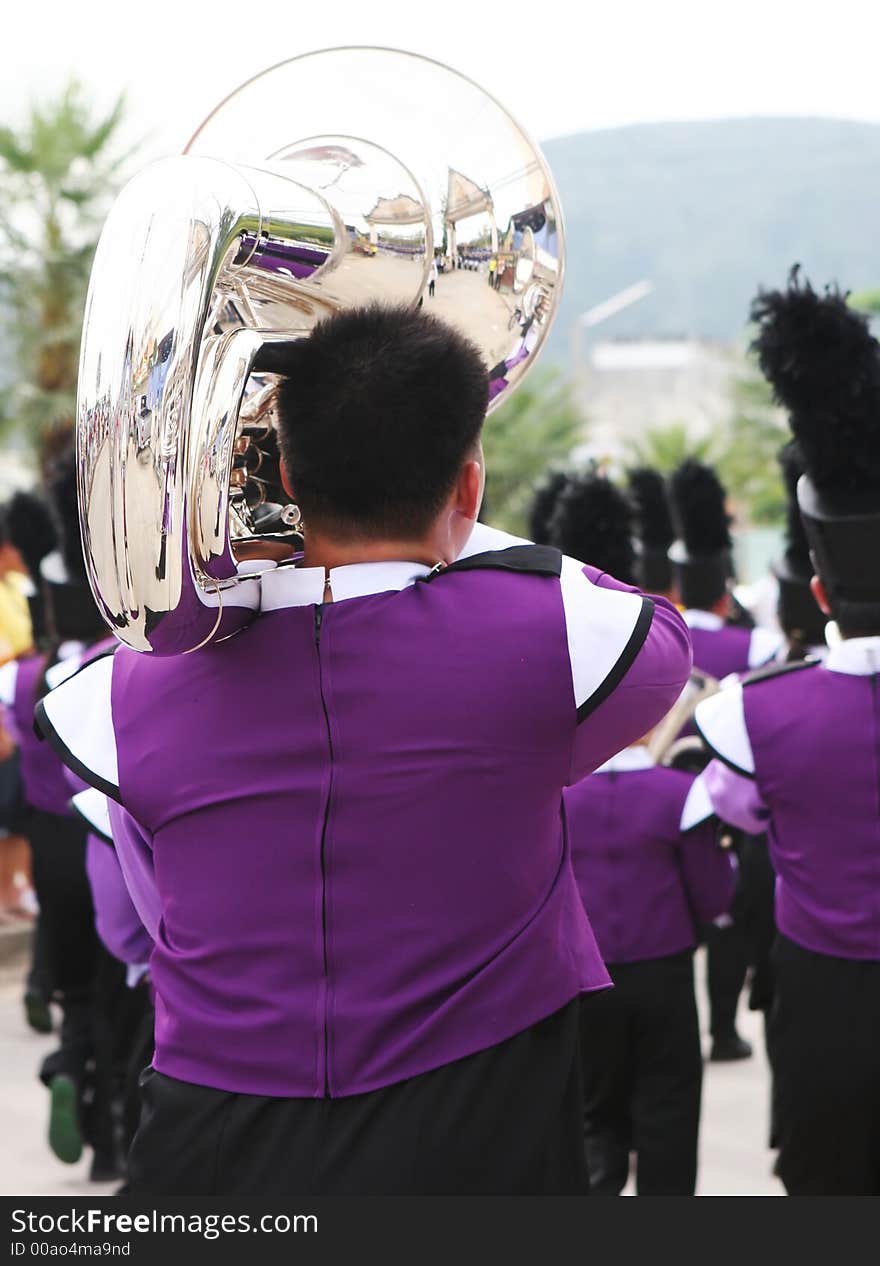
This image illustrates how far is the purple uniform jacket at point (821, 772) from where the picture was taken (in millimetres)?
3102

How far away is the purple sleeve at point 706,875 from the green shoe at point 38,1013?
10.5 feet

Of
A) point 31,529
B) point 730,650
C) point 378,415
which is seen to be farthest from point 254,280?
point 31,529

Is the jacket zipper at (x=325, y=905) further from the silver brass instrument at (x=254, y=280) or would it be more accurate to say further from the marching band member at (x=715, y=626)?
the marching band member at (x=715, y=626)

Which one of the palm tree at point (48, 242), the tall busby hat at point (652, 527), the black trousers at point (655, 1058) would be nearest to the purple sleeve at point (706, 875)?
the black trousers at point (655, 1058)

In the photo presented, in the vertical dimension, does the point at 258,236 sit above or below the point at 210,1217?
above

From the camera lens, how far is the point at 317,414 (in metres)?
1.73

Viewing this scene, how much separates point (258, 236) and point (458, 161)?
0.52 meters

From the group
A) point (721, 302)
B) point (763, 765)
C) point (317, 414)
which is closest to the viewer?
point (317, 414)

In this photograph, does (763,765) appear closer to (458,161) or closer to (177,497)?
(458,161)

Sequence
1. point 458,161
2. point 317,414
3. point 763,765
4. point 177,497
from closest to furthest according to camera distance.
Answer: point 177,497
point 317,414
point 458,161
point 763,765

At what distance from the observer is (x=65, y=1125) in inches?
181

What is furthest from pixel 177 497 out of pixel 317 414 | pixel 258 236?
pixel 258 236

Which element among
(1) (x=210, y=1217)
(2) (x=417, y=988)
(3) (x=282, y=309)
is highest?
(3) (x=282, y=309)

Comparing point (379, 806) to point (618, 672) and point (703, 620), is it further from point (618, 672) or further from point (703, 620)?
point (703, 620)
